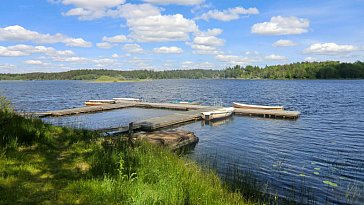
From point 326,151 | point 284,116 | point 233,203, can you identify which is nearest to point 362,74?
point 284,116

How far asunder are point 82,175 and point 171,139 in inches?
413

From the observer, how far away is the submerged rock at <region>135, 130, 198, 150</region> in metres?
16.8

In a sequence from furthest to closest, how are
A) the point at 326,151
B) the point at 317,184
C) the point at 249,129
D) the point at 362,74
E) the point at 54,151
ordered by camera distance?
the point at 362,74 → the point at 249,129 → the point at 326,151 → the point at 317,184 → the point at 54,151

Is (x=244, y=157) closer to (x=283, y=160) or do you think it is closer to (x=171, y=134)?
(x=283, y=160)

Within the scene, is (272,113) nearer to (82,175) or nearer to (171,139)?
(171,139)

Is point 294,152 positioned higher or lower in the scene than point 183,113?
lower

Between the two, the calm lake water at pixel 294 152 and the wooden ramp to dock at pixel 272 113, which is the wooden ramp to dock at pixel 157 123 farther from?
the wooden ramp to dock at pixel 272 113

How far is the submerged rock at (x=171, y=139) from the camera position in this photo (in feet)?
55.1

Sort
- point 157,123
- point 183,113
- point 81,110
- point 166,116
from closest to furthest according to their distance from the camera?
point 157,123
point 166,116
point 183,113
point 81,110

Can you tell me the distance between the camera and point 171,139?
17.4 metres

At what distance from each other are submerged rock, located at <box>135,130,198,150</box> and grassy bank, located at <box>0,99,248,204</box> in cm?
623

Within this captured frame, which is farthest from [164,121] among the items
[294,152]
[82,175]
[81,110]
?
[82,175]

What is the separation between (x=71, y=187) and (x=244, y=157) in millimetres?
11673

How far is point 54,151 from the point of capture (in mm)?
9133
